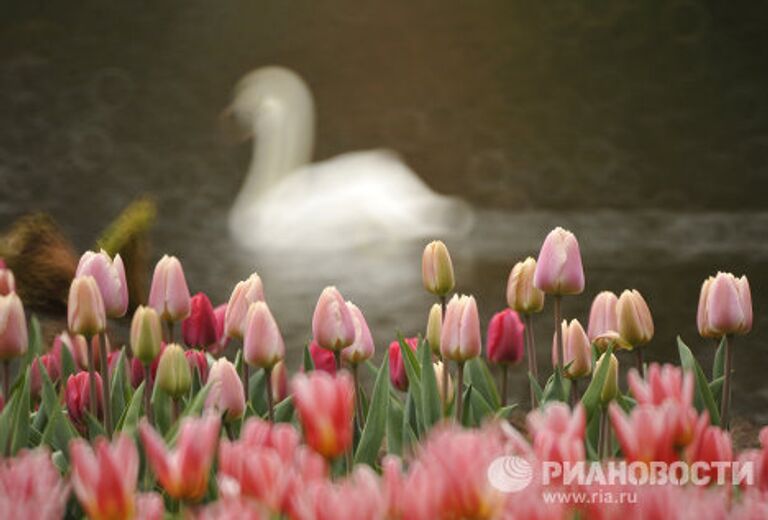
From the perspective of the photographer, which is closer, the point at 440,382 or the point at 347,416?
the point at 347,416

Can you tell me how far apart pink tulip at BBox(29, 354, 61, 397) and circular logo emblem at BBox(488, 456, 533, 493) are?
1.55ft

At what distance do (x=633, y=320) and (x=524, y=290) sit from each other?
0.08m

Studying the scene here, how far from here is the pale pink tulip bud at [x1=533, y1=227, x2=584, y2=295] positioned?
82 cm

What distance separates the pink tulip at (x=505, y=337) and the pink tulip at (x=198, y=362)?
20 cm

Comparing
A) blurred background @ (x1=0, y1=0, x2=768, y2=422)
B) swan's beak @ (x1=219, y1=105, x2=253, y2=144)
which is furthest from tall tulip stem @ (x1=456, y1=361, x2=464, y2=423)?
swan's beak @ (x1=219, y1=105, x2=253, y2=144)

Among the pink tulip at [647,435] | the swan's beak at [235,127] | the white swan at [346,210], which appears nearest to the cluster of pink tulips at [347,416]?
the pink tulip at [647,435]

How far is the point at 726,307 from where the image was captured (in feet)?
2.62

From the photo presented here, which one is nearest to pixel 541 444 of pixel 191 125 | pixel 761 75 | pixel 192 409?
pixel 192 409

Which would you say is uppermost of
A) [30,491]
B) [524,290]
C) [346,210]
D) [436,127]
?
[436,127]

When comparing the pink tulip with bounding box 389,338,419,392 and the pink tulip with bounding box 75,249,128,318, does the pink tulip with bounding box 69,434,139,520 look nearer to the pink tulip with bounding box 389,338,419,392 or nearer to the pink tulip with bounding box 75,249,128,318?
the pink tulip with bounding box 75,249,128,318

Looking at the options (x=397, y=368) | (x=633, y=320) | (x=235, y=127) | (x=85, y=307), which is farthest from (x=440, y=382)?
(x=235, y=127)

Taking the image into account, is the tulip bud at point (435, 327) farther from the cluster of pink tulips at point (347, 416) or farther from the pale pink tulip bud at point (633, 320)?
the pale pink tulip bud at point (633, 320)

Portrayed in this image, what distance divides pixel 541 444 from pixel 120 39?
3.93 meters

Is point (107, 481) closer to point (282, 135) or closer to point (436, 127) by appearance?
point (282, 135)
